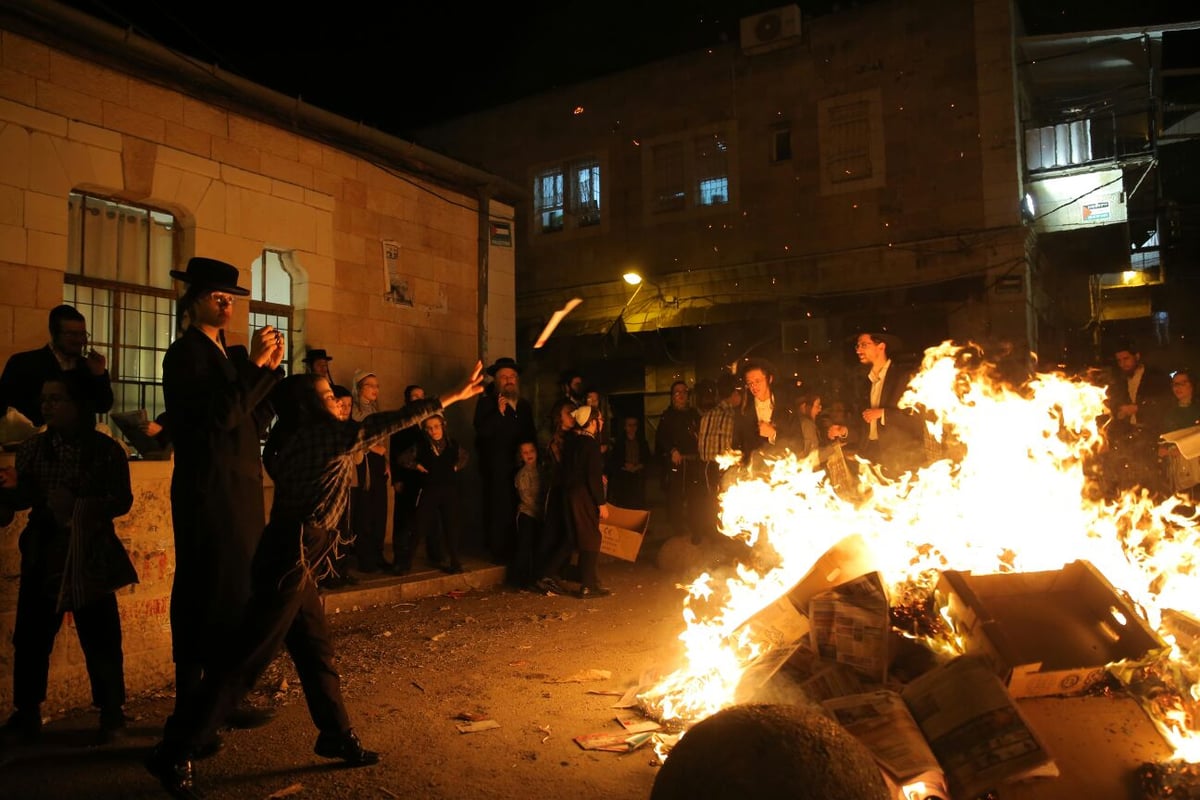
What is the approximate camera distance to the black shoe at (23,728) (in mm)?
A: 4793

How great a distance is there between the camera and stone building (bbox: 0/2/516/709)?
7.88 meters

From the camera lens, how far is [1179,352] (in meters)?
16.9

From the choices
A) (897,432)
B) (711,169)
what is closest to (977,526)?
(897,432)

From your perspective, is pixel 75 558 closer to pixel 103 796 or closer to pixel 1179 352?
pixel 103 796

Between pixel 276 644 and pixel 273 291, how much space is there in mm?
7752

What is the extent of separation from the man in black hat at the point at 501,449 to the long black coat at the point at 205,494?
6077 mm

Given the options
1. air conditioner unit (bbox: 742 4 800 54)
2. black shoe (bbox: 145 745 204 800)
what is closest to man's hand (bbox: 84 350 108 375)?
black shoe (bbox: 145 745 204 800)

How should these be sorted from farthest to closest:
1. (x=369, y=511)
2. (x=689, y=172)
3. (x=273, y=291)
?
(x=689, y=172)
(x=273, y=291)
(x=369, y=511)

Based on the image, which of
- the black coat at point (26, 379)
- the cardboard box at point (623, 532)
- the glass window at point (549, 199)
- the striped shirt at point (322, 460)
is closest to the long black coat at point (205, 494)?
the striped shirt at point (322, 460)

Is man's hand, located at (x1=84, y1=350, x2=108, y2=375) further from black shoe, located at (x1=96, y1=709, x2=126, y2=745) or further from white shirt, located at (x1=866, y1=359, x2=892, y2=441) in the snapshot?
white shirt, located at (x1=866, y1=359, x2=892, y2=441)

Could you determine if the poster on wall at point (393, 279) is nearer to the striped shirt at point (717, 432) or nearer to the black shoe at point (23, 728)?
the striped shirt at point (717, 432)

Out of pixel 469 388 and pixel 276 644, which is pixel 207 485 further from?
pixel 469 388

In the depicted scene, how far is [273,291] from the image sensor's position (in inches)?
430

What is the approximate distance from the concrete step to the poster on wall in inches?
160
